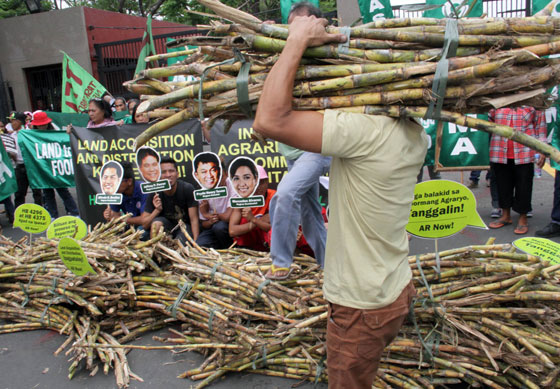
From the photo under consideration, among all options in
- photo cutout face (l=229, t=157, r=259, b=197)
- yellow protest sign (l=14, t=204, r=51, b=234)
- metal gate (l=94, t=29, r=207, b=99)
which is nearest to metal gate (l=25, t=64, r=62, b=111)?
metal gate (l=94, t=29, r=207, b=99)

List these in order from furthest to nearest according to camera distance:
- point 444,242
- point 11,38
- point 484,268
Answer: point 11,38 < point 444,242 < point 484,268

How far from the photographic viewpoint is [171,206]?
5305 mm

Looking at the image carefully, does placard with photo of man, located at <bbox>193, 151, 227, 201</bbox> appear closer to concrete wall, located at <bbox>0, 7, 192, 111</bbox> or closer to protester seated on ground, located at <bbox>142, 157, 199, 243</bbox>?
protester seated on ground, located at <bbox>142, 157, 199, 243</bbox>

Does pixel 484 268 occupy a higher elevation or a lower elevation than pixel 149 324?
higher

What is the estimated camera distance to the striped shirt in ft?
18.1

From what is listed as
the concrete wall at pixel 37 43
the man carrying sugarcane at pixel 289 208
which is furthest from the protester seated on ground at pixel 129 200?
the concrete wall at pixel 37 43

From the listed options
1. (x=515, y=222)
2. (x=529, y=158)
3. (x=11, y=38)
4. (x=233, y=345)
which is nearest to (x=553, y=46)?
(x=233, y=345)

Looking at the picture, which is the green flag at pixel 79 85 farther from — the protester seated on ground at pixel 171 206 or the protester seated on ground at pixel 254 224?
the protester seated on ground at pixel 254 224

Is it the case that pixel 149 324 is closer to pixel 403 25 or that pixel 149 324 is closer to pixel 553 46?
pixel 403 25

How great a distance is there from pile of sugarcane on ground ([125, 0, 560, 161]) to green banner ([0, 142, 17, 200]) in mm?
7046

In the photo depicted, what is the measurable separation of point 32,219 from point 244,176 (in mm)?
2192

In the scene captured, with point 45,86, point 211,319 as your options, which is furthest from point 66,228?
point 45,86

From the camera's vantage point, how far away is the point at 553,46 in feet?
5.58

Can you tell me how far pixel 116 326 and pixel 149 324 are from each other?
0.86ft
